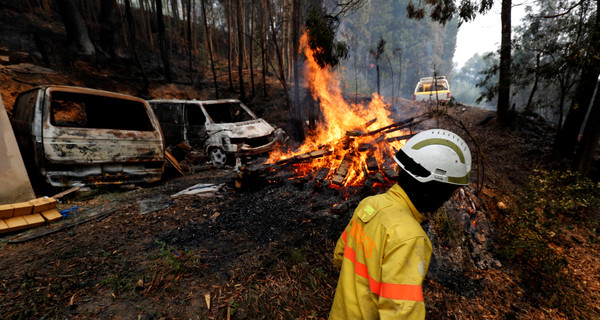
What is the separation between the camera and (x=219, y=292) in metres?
2.50

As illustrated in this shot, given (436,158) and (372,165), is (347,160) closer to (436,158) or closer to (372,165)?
(372,165)

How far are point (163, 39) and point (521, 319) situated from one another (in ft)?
52.3

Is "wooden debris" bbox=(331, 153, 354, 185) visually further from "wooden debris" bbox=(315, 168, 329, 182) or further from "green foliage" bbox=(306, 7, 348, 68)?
"green foliage" bbox=(306, 7, 348, 68)

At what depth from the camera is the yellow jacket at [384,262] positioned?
1.11 meters

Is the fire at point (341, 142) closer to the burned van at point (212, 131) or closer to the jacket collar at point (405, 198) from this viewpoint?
the burned van at point (212, 131)

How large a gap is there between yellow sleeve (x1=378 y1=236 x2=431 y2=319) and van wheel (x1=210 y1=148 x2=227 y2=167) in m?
7.08

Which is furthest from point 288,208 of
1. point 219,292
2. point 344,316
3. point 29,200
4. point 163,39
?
point 163,39

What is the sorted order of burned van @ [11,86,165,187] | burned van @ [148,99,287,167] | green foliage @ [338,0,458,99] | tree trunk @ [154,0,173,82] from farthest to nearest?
1. green foliage @ [338,0,458,99]
2. tree trunk @ [154,0,173,82]
3. burned van @ [148,99,287,167]
4. burned van @ [11,86,165,187]

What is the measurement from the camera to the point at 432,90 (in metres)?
13.8

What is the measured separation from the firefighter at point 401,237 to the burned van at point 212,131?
6.36 meters

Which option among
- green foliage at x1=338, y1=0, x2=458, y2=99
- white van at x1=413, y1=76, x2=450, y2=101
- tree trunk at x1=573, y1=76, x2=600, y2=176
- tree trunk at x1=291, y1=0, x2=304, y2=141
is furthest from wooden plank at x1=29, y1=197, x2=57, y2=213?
green foliage at x1=338, y1=0, x2=458, y2=99

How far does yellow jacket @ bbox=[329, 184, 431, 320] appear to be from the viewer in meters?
1.11

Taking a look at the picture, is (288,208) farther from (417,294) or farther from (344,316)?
(417,294)

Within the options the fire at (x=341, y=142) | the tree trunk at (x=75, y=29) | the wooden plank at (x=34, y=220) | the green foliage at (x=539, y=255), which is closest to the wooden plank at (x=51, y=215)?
the wooden plank at (x=34, y=220)
